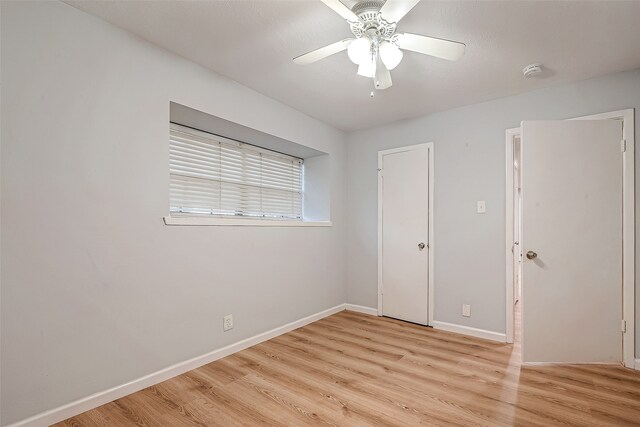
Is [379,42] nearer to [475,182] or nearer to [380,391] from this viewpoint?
[475,182]

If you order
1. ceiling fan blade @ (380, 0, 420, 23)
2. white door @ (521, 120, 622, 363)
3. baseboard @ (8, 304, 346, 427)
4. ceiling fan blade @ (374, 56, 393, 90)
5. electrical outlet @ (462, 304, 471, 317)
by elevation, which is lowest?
baseboard @ (8, 304, 346, 427)

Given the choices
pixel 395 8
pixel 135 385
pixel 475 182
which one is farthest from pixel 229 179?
pixel 475 182

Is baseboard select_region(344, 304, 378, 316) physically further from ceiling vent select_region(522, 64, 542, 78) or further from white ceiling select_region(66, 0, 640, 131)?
ceiling vent select_region(522, 64, 542, 78)

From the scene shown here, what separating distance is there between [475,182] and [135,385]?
339cm

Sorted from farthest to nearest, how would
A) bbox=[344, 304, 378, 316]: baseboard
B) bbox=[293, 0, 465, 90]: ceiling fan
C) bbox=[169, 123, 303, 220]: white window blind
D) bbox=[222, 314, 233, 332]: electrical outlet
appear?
bbox=[344, 304, 378, 316]: baseboard, bbox=[169, 123, 303, 220]: white window blind, bbox=[222, 314, 233, 332]: electrical outlet, bbox=[293, 0, 465, 90]: ceiling fan

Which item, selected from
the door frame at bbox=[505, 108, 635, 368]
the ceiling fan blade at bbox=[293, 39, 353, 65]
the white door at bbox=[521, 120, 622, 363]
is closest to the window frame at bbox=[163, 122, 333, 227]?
the ceiling fan blade at bbox=[293, 39, 353, 65]

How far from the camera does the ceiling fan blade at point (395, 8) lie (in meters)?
1.51

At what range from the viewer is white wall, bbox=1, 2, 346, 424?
1.66 meters

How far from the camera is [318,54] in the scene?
74.9 inches

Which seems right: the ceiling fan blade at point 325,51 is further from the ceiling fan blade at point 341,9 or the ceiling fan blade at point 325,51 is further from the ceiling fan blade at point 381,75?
the ceiling fan blade at point 381,75

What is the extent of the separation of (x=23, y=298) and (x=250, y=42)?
202 centimetres

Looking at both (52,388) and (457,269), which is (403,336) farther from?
(52,388)

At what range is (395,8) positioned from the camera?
156 cm

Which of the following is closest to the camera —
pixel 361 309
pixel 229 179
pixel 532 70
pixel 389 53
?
pixel 389 53
